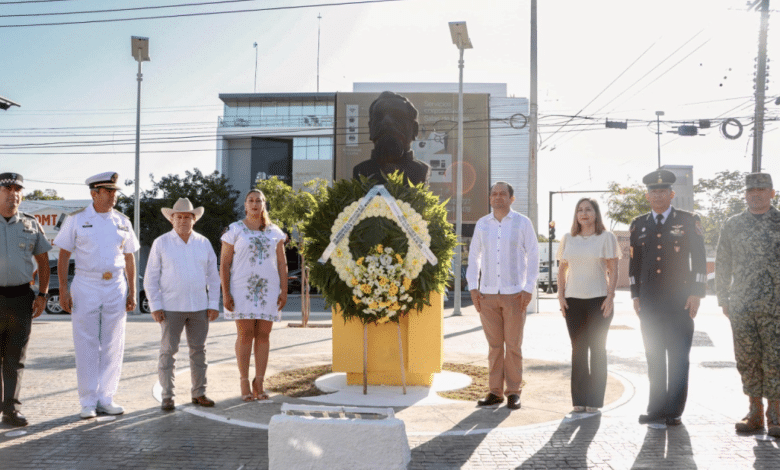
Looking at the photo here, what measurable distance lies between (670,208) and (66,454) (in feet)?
16.8

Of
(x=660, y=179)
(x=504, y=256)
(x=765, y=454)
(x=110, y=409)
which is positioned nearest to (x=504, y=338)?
(x=504, y=256)

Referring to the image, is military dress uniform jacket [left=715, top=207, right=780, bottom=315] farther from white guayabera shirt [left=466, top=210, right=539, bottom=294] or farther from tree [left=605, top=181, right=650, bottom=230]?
tree [left=605, top=181, right=650, bottom=230]

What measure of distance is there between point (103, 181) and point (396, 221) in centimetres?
277

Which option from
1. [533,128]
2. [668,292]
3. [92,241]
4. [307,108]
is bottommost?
[668,292]

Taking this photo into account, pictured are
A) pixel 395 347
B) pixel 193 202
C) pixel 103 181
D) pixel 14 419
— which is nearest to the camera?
pixel 14 419

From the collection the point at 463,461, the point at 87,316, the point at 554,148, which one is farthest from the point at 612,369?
the point at 554,148

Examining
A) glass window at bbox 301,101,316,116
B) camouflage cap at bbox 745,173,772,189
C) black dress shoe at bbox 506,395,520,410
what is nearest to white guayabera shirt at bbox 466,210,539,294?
black dress shoe at bbox 506,395,520,410

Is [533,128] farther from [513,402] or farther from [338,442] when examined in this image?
[338,442]

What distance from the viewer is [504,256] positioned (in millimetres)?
6352

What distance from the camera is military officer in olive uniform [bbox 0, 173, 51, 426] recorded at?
5629 millimetres

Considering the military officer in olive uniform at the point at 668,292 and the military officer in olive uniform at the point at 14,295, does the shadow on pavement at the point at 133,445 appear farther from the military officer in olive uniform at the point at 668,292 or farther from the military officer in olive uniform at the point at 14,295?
the military officer in olive uniform at the point at 668,292

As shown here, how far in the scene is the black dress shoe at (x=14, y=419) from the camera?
5.50 metres

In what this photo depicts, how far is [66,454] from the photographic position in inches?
184

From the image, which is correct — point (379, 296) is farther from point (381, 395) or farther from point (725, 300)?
point (725, 300)
